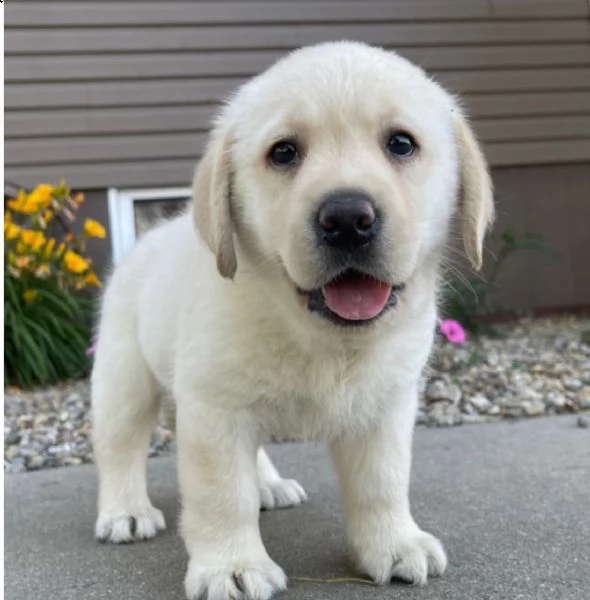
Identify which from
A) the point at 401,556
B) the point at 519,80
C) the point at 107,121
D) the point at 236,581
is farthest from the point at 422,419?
the point at 519,80

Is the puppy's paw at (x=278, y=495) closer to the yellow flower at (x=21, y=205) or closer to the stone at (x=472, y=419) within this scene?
the stone at (x=472, y=419)

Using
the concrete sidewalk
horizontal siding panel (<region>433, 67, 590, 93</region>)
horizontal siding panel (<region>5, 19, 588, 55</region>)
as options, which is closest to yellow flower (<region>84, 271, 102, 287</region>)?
horizontal siding panel (<region>5, 19, 588, 55</region>)

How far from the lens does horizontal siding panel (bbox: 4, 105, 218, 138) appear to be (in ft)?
23.7

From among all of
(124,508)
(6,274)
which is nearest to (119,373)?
(124,508)

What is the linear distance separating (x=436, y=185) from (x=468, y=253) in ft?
0.91

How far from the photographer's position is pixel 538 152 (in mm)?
7953

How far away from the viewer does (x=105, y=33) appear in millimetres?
7355

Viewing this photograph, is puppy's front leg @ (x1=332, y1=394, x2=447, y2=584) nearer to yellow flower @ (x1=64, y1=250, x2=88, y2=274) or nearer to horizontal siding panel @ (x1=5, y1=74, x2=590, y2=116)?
yellow flower @ (x1=64, y1=250, x2=88, y2=274)

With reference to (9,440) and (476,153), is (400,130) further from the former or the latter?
(9,440)

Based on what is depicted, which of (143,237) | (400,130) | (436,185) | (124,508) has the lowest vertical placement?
(124,508)

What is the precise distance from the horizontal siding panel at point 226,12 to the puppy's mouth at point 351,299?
235 inches

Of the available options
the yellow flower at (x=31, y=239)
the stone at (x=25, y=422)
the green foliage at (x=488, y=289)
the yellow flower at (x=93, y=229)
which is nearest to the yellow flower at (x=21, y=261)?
the yellow flower at (x=31, y=239)

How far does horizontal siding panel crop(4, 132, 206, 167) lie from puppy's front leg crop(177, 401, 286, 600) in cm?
537

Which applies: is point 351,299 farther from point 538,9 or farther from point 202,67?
point 538,9
